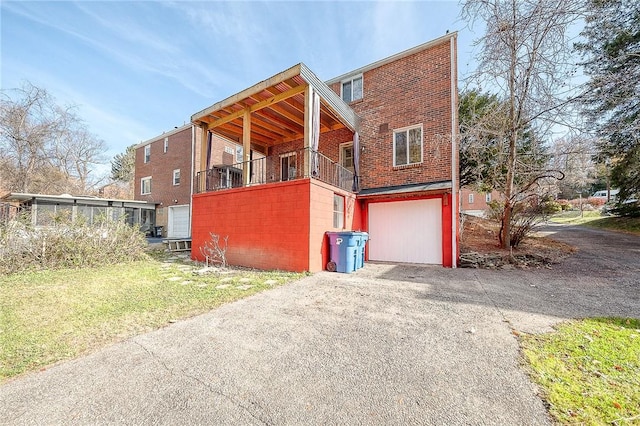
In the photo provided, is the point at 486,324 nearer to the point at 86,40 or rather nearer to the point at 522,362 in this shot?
the point at 522,362

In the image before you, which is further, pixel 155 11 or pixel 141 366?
pixel 155 11

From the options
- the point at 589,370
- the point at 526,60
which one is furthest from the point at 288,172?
the point at 589,370

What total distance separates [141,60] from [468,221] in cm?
1786

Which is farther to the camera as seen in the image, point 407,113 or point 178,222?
point 178,222

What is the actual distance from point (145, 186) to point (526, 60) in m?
26.5

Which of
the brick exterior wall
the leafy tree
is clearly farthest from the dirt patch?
the leafy tree

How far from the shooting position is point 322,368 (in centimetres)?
254

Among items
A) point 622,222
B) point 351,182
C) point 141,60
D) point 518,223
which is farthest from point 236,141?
point 622,222

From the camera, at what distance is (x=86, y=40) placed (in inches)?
346

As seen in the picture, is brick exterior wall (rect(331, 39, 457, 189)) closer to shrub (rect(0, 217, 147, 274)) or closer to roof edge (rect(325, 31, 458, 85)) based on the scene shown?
roof edge (rect(325, 31, 458, 85))

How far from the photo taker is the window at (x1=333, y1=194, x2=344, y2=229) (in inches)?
346

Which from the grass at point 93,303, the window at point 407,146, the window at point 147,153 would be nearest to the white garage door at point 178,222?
the window at point 147,153

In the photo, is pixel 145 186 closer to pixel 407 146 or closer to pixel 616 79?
pixel 407 146

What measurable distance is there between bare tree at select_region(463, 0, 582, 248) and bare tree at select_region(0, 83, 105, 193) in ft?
92.6
